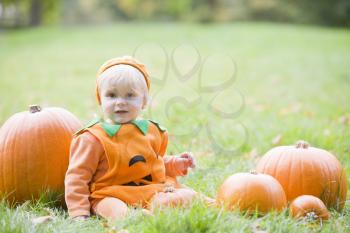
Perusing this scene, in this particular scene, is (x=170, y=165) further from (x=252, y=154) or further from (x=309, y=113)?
(x=309, y=113)

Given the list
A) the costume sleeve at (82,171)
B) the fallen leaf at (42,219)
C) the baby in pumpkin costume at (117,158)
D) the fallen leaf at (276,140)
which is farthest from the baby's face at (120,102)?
the fallen leaf at (276,140)

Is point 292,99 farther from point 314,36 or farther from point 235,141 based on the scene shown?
point 314,36

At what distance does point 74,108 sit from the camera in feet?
22.7

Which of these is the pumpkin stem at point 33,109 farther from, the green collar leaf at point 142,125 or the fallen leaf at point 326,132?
the fallen leaf at point 326,132

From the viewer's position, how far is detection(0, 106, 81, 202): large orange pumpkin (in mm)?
2957

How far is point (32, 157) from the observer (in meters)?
2.96

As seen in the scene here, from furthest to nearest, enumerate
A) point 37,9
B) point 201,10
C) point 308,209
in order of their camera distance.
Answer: point 37,9
point 201,10
point 308,209

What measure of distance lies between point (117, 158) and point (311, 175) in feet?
4.11

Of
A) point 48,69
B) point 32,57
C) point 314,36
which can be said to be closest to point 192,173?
point 48,69

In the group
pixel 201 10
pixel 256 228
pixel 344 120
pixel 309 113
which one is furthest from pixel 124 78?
pixel 201 10

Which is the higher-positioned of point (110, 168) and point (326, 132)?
point (110, 168)

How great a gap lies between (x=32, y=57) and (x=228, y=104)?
8738 mm

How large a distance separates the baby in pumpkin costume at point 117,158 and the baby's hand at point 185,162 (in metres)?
0.21

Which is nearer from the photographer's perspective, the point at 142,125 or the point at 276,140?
the point at 142,125
